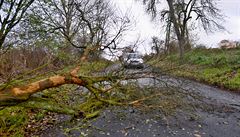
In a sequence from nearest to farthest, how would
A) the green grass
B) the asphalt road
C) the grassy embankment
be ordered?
the green grass → the asphalt road → the grassy embankment

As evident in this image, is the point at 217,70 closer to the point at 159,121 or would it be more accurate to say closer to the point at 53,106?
the point at 159,121

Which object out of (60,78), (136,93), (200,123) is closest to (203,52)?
(200,123)

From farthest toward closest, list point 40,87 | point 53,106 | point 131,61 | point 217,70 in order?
point 217,70 < point 131,61 < point 53,106 < point 40,87

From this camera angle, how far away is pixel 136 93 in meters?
6.09

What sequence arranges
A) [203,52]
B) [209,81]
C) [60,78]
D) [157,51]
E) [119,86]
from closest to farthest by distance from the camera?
[60,78] → [119,86] → [157,51] → [209,81] → [203,52]

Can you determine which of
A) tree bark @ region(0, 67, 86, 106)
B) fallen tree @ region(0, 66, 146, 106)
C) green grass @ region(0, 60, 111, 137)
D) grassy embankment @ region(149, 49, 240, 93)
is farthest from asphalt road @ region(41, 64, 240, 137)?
grassy embankment @ region(149, 49, 240, 93)

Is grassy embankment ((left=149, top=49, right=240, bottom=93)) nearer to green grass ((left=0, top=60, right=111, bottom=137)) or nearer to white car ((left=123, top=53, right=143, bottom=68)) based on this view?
white car ((left=123, top=53, right=143, bottom=68))

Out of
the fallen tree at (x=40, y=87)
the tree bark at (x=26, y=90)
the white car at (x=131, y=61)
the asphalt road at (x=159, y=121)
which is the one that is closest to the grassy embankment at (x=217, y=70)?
the asphalt road at (x=159, y=121)

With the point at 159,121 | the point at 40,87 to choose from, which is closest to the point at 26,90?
the point at 40,87

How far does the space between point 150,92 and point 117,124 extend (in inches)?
60.1

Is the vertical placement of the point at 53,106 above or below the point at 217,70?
below

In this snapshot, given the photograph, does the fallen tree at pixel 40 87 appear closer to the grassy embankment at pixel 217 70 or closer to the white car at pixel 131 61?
the white car at pixel 131 61

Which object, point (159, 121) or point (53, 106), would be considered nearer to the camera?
point (53, 106)

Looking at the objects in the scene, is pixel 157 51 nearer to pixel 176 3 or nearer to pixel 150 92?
pixel 150 92
